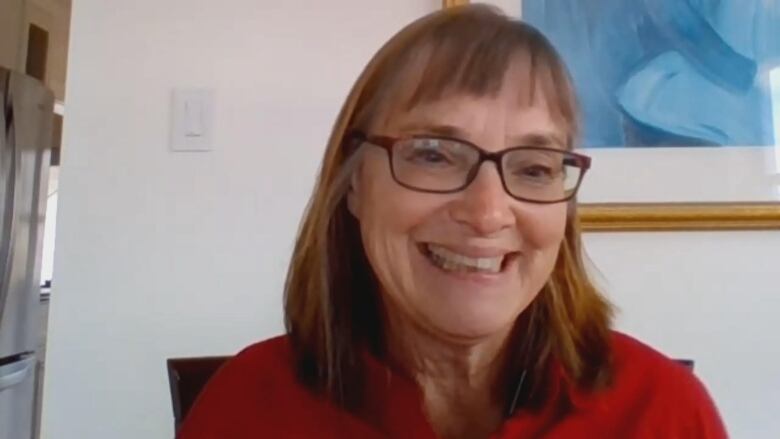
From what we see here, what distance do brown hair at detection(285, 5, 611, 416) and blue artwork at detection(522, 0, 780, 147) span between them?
52cm

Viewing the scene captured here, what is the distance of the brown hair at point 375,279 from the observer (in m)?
0.71

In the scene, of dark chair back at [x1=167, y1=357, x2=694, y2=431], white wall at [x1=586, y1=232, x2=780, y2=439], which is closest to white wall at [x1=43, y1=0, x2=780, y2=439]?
white wall at [x1=586, y1=232, x2=780, y2=439]

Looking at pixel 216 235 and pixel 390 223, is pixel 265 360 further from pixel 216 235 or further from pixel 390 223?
pixel 216 235

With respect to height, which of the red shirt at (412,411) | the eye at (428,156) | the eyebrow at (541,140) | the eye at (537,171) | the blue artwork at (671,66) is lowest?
the red shirt at (412,411)

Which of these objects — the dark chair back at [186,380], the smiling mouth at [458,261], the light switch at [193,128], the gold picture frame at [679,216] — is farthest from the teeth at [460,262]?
the light switch at [193,128]

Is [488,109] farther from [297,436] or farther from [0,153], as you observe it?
[0,153]

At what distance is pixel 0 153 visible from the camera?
5.45ft

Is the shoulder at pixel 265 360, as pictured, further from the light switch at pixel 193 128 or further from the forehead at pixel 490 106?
the light switch at pixel 193 128

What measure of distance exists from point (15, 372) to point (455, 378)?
4.79ft

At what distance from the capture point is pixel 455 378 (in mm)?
776

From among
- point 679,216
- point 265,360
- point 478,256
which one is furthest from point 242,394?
point 679,216

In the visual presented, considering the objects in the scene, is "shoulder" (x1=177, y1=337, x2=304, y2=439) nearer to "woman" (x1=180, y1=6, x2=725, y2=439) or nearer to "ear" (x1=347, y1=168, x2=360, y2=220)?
"woman" (x1=180, y1=6, x2=725, y2=439)

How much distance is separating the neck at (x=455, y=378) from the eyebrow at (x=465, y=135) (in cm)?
20

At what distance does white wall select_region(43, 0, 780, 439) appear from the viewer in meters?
1.22
